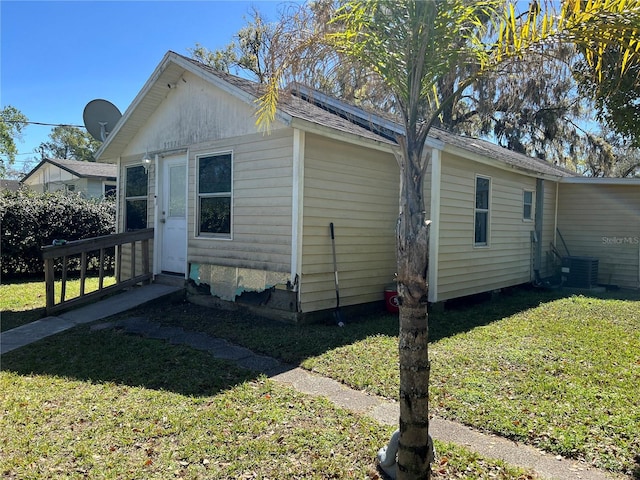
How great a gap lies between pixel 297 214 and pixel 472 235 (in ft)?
13.8

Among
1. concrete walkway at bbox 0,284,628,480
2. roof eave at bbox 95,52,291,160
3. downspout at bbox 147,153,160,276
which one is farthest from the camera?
downspout at bbox 147,153,160,276

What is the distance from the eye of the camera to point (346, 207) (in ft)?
24.1

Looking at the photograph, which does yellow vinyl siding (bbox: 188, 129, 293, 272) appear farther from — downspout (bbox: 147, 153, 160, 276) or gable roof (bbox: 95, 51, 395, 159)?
downspout (bbox: 147, 153, 160, 276)

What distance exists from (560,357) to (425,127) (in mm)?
4033

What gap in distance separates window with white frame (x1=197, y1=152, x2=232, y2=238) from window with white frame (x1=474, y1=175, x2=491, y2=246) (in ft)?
16.5

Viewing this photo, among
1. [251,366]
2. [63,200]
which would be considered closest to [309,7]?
[251,366]

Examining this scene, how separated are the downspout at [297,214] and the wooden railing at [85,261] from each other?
3.55 m

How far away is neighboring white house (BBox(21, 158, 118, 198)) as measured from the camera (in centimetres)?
1984

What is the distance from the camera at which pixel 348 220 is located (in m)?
7.39

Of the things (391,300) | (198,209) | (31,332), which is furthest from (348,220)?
(31,332)

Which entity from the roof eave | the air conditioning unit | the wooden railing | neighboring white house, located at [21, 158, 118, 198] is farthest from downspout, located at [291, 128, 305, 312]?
neighboring white house, located at [21, 158, 118, 198]

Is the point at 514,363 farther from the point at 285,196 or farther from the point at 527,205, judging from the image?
the point at 527,205

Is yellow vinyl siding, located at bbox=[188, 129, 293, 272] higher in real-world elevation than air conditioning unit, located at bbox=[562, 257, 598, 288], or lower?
higher

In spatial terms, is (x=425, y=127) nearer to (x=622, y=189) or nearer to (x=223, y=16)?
(x=223, y=16)
